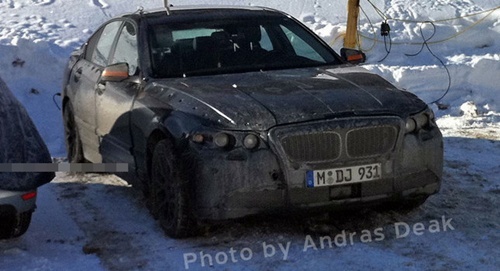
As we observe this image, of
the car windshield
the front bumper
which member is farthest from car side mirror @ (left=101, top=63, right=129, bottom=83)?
the front bumper

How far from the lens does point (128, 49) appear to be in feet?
26.9

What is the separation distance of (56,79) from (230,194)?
6643 mm

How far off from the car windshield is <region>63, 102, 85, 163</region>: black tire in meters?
1.63

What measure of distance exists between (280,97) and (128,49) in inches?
70.4

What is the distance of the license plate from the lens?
6.57m

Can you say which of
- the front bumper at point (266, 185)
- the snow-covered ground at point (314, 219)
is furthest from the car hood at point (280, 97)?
the snow-covered ground at point (314, 219)

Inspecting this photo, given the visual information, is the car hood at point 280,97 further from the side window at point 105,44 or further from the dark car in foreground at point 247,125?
the side window at point 105,44

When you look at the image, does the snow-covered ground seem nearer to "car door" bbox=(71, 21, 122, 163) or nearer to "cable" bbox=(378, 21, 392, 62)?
"cable" bbox=(378, 21, 392, 62)

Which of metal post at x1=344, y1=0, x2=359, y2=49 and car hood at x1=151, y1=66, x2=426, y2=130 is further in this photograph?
metal post at x1=344, y1=0, x2=359, y2=49

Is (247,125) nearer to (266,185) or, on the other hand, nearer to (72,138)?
(266,185)

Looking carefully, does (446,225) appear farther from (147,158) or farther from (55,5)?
(55,5)

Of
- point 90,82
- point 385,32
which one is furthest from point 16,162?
point 385,32

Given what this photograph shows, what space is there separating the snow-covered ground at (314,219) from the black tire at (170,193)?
11cm

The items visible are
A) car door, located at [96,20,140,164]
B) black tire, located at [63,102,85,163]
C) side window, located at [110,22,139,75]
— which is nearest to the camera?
car door, located at [96,20,140,164]
